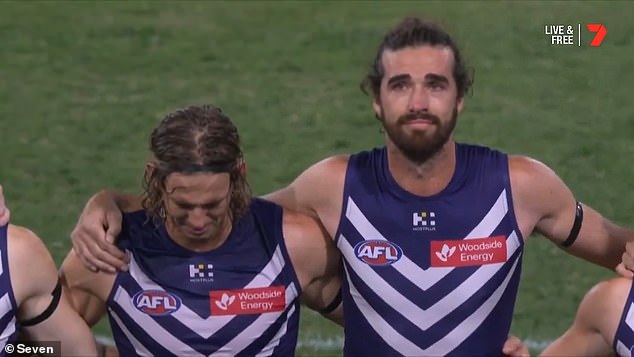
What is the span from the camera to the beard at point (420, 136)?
4.45m

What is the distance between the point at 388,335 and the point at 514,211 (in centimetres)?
61

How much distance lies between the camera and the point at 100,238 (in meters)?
4.48

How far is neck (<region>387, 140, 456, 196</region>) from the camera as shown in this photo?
4.66m

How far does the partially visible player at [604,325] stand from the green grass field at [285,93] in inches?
93.4

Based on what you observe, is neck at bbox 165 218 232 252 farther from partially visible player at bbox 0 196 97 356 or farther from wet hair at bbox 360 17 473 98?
wet hair at bbox 360 17 473 98

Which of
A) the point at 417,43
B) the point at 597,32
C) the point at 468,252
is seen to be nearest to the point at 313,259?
the point at 468,252

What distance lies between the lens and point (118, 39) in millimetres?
11234

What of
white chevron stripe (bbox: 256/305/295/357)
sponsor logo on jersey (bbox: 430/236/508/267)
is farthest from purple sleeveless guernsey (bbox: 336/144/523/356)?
white chevron stripe (bbox: 256/305/295/357)

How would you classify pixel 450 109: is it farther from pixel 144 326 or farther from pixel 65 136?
pixel 65 136

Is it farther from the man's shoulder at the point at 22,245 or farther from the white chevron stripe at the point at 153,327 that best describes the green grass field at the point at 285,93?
the man's shoulder at the point at 22,245

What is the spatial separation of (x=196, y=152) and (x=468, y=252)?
99cm

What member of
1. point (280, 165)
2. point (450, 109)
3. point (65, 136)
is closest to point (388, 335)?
point (450, 109)

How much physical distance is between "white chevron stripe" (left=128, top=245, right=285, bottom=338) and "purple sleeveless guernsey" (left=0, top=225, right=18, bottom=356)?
17.5 inches
